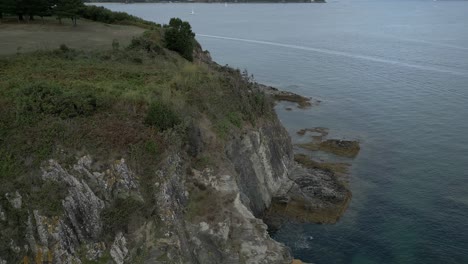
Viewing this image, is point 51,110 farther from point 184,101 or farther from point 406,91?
point 406,91

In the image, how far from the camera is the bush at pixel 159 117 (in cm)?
3045

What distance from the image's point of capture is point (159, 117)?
30500 mm

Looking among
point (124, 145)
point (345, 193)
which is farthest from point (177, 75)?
point (345, 193)

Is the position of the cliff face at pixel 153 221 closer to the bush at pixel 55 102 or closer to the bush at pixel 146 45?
the bush at pixel 55 102

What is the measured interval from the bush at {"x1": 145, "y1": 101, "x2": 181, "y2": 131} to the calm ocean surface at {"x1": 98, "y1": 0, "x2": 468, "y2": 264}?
53.4 feet

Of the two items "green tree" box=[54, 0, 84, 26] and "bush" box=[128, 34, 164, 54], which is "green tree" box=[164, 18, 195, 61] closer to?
"bush" box=[128, 34, 164, 54]

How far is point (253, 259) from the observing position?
29.7 m

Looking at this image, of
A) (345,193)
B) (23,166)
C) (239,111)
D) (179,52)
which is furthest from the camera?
(179,52)

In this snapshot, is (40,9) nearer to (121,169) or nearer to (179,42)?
(179,42)

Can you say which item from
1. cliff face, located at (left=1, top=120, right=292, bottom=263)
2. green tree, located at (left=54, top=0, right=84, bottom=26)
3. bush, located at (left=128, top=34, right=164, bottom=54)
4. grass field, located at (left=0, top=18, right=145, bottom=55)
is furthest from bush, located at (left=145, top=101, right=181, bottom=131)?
green tree, located at (left=54, top=0, right=84, bottom=26)

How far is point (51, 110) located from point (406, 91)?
73.1 meters

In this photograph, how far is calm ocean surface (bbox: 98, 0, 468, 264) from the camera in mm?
39031

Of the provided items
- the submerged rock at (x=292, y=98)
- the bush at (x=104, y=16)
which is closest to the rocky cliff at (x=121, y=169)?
the bush at (x=104, y=16)

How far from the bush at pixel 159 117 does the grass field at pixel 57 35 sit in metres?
20.2
